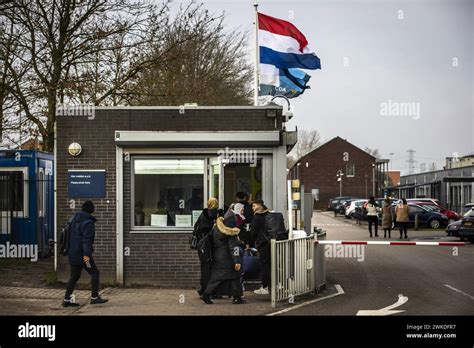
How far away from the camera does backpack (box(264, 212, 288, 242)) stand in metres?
14.1

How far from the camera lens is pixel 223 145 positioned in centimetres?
1554

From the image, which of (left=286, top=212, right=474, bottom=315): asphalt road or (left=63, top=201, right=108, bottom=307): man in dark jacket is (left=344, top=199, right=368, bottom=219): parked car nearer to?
(left=286, top=212, right=474, bottom=315): asphalt road

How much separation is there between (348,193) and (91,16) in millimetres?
78535

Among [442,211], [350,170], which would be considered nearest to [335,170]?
[350,170]

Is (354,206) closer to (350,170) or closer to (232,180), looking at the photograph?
(232,180)

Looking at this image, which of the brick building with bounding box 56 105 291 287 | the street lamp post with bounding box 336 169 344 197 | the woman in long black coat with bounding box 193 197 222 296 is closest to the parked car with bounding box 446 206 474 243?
the brick building with bounding box 56 105 291 287

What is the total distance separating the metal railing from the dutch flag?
536 centimetres

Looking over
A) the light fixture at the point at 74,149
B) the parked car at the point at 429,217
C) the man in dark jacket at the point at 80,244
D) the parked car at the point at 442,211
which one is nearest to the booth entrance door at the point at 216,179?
the light fixture at the point at 74,149

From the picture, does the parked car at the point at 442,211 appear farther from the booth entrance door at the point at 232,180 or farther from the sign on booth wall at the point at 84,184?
the sign on booth wall at the point at 84,184

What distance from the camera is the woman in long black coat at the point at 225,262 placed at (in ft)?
43.5

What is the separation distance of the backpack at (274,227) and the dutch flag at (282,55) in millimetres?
5373
